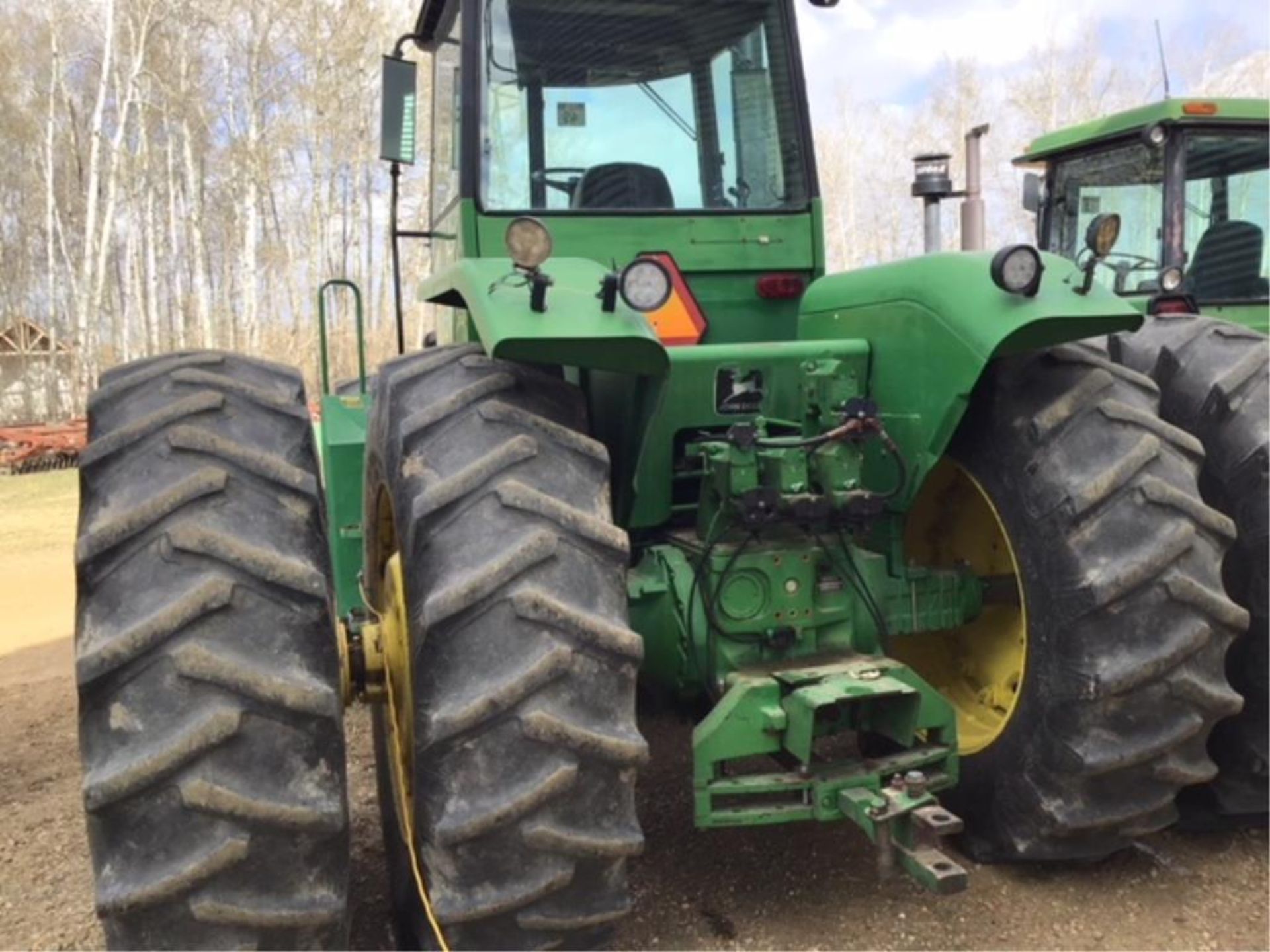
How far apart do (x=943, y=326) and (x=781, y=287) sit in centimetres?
91

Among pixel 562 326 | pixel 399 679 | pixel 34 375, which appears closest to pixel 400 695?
pixel 399 679

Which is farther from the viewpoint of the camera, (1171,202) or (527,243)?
(1171,202)

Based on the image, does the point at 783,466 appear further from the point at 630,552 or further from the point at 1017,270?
the point at 1017,270

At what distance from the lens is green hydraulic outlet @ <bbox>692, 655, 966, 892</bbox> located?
2.48 meters

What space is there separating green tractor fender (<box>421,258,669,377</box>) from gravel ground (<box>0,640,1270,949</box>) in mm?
1309

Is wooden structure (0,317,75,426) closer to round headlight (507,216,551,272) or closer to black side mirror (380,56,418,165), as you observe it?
black side mirror (380,56,418,165)

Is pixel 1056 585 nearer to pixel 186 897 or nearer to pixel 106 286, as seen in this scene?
pixel 186 897

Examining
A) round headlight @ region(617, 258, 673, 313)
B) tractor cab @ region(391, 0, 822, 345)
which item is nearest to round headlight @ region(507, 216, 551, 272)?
round headlight @ region(617, 258, 673, 313)

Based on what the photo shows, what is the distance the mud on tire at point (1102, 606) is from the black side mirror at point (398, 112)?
2171 millimetres

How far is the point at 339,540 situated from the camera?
4.37 meters

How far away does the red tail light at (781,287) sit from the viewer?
3.59m

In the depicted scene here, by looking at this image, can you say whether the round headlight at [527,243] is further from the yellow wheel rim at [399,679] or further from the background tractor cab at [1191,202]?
the background tractor cab at [1191,202]

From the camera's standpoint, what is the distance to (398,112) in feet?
12.4

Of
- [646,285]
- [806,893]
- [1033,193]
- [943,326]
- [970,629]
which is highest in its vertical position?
[1033,193]
